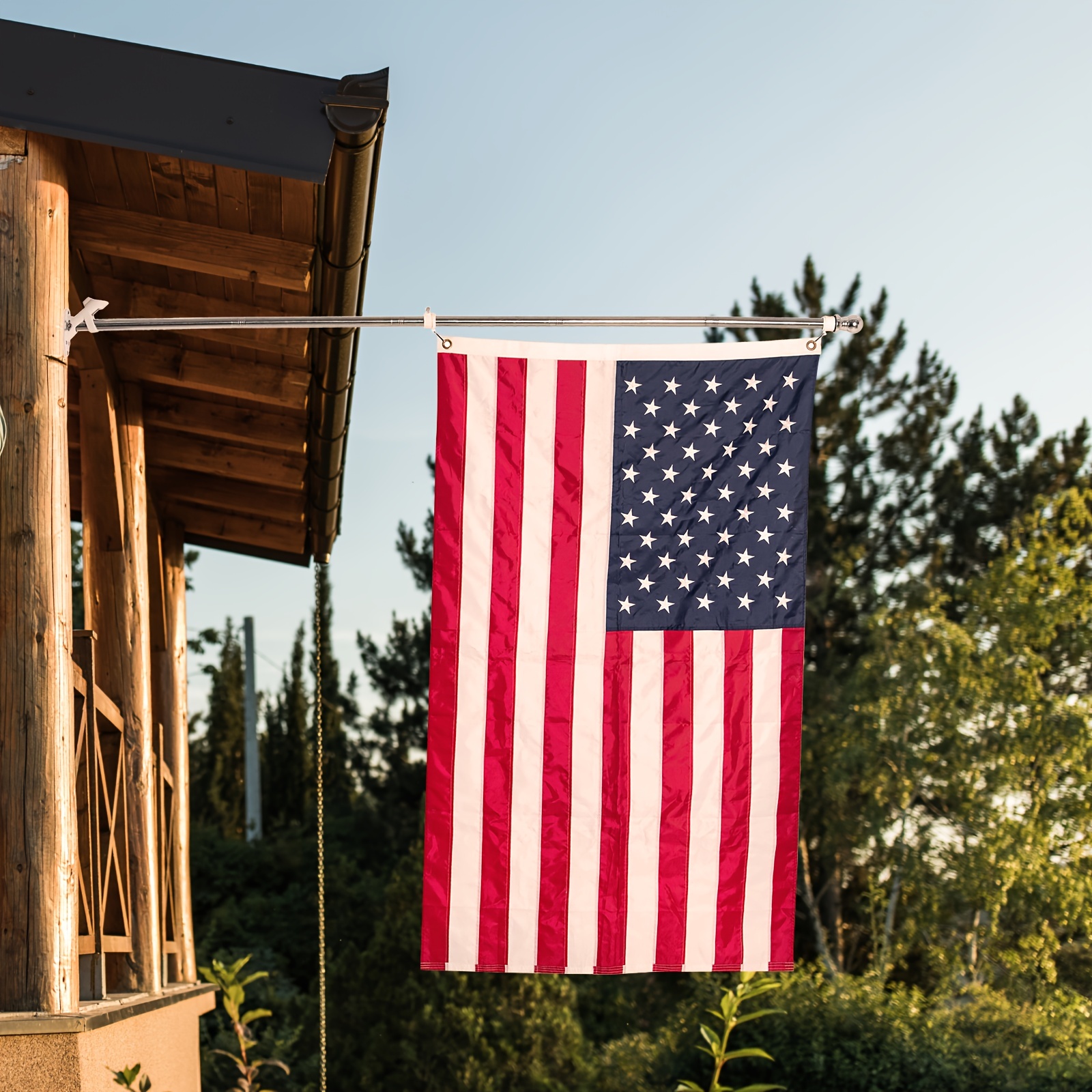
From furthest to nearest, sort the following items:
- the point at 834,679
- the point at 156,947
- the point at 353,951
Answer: the point at 834,679 < the point at 353,951 < the point at 156,947

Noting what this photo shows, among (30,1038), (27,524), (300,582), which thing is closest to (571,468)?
(27,524)

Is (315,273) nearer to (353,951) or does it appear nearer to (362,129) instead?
(362,129)

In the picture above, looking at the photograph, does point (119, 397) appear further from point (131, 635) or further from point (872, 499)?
point (872, 499)

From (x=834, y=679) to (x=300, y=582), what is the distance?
1286cm

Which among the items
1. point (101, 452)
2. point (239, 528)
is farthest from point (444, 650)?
point (239, 528)

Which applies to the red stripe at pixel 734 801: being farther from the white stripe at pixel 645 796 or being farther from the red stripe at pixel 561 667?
the red stripe at pixel 561 667

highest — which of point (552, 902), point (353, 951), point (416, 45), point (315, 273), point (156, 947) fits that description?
point (416, 45)

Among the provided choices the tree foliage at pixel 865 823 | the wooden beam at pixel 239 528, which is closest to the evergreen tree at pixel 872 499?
the tree foliage at pixel 865 823

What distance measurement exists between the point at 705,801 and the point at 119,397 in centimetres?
392

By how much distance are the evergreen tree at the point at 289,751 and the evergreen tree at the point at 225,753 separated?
57 cm

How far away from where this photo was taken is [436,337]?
4.04 metres

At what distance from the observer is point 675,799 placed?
395 cm

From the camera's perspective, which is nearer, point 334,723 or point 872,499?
point 872,499

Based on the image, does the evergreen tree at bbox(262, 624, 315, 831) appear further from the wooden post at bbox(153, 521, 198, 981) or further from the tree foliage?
the wooden post at bbox(153, 521, 198, 981)
